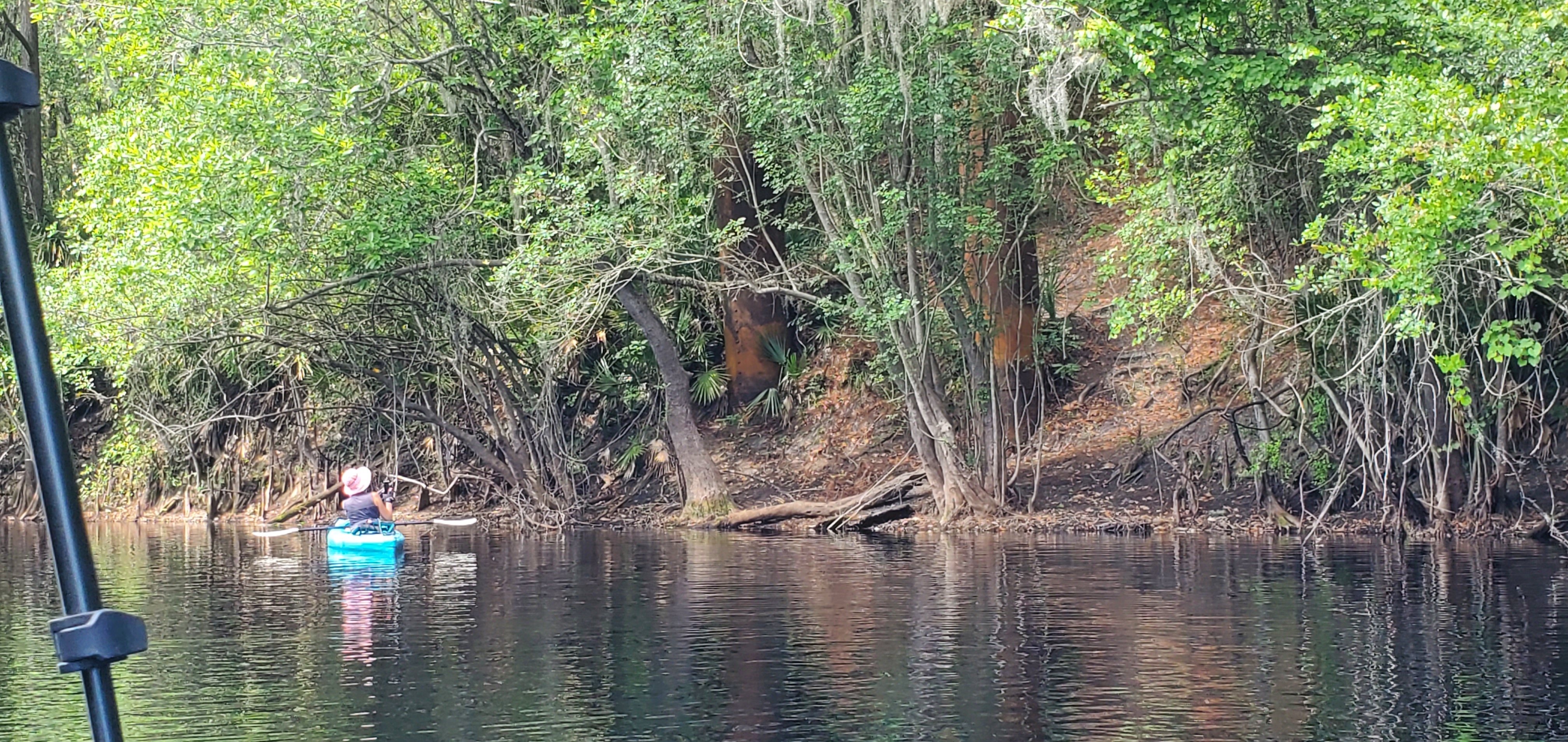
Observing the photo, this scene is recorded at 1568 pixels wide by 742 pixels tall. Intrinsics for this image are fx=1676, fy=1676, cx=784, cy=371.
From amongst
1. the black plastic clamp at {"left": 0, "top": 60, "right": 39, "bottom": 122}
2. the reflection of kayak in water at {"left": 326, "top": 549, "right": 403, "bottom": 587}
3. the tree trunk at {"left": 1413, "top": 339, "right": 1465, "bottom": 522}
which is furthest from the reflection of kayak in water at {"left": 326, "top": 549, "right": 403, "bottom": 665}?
the tree trunk at {"left": 1413, "top": 339, "right": 1465, "bottom": 522}

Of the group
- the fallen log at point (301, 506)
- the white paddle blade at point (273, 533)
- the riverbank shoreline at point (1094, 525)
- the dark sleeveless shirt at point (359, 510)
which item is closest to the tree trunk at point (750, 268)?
the riverbank shoreline at point (1094, 525)

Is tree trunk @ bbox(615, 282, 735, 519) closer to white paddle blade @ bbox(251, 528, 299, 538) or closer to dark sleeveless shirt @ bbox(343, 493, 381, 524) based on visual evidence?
dark sleeveless shirt @ bbox(343, 493, 381, 524)

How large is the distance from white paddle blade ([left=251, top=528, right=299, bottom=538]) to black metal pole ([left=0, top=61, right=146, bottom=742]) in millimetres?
24410

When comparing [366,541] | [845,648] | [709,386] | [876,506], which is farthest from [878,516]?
[845,648]

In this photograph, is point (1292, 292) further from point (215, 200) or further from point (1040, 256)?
point (215, 200)

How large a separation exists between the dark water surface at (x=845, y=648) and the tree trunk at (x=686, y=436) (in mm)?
5987

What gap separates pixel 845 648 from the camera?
12.6 meters

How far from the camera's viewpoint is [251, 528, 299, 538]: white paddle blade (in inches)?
997

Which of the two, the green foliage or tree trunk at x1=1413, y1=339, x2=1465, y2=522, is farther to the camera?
the green foliage

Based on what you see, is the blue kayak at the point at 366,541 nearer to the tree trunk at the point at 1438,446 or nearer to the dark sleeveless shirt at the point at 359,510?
the dark sleeveless shirt at the point at 359,510

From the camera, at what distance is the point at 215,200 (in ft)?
71.6

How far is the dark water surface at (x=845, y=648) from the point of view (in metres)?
9.52

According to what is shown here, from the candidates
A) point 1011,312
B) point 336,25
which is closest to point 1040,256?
point 1011,312

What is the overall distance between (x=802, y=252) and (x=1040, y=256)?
4.00 m
